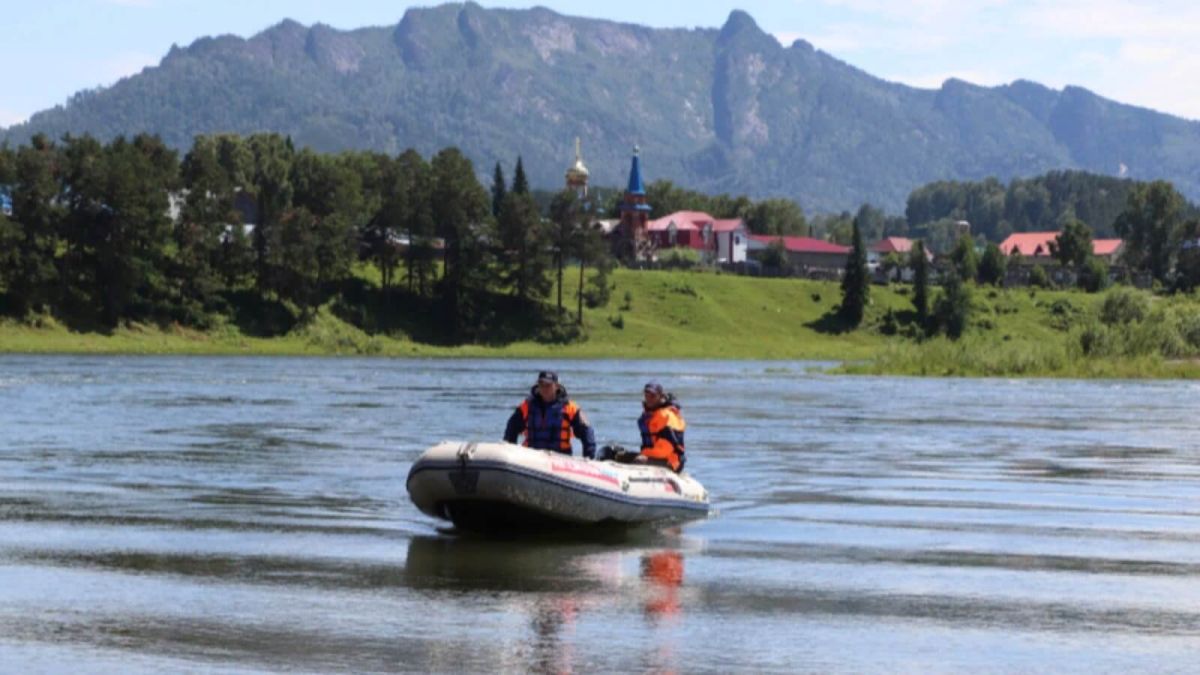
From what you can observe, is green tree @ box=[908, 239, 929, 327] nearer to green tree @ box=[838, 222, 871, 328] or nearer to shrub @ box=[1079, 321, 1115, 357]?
green tree @ box=[838, 222, 871, 328]

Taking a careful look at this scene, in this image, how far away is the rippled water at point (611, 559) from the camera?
62.6 feet

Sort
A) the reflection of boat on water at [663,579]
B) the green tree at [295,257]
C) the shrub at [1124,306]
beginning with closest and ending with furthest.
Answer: the reflection of boat on water at [663,579], the shrub at [1124,306], the green tree at [295,257]

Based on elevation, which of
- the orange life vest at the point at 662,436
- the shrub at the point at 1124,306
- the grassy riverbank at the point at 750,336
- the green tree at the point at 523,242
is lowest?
the grassy riverbank at the point at 750,336

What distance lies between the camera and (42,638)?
62.0 feet

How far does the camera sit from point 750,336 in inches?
6275

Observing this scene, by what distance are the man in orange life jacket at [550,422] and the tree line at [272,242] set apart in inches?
3960

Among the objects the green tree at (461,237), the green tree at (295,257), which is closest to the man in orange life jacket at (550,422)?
the green tree at (295,257)

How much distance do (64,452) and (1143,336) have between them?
7201 centimetres

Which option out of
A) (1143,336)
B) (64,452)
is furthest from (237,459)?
(1143,336)

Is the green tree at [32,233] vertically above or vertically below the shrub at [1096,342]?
above

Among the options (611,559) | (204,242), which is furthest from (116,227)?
(611,559)

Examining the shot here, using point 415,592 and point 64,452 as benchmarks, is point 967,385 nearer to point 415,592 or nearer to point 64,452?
point 64,452

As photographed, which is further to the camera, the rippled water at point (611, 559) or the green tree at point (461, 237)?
the green tree at point (461, 237)

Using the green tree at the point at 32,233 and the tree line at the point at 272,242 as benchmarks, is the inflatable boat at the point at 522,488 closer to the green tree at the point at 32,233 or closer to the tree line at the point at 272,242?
the green tree at the point at 32,233
